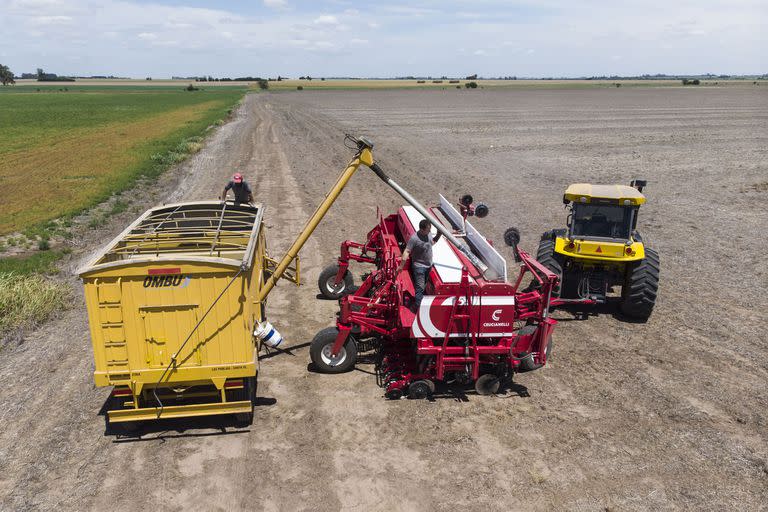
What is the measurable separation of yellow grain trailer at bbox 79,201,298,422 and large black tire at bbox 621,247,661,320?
7.29m

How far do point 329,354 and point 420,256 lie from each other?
218cm

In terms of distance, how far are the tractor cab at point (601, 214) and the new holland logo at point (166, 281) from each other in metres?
7.52

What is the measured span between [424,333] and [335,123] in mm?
43105

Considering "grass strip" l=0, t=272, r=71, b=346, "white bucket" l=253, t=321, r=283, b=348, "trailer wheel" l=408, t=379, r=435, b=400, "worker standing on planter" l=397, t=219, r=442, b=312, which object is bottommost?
"trailer wheel" l=408, t=379, r=435, b=400

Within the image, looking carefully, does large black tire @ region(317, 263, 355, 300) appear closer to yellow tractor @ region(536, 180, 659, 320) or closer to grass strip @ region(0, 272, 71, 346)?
yellow tractor @ region(536, 180, 659, 320)

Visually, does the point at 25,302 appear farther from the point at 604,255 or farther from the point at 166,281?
the point at 604,255

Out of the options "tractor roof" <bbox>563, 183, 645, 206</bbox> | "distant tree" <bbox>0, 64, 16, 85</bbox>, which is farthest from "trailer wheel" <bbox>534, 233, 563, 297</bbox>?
"distant tree" <bbox>0, 64, 16, 85</bbox>

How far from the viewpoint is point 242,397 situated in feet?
24.5

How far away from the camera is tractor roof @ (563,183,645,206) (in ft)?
35.0

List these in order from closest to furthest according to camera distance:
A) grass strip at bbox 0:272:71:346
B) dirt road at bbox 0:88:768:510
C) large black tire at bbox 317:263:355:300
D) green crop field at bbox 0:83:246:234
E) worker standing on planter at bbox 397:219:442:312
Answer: dirt road at bbox 0:88:768:510
worker standing on planter at bbox 397:219:442:312
grass strip at bbox 0:272:71:346
large black tire at bbox 317:263:355:300
green crop field at bbox 0:83:246:234

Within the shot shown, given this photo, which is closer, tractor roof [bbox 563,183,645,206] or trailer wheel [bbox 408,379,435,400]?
trailer wheel [bbox 408,379,435,400]

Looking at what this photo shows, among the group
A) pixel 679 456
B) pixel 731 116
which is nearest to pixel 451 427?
pixel 679 456

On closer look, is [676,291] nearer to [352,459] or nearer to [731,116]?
[352,459]

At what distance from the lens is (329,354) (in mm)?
8859
